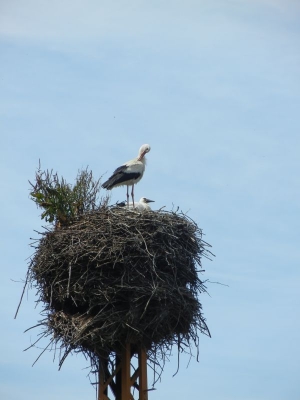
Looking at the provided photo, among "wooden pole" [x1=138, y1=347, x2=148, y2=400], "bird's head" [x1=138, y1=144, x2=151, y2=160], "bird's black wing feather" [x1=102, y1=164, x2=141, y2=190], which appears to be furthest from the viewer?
"bird's head" [x1=138, y1=144, x2=151, y2=160]

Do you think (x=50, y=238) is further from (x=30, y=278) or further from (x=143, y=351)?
(x=143, y=351)

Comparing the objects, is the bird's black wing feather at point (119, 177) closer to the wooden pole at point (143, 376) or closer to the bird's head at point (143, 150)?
the bird's head at point (143, 150)

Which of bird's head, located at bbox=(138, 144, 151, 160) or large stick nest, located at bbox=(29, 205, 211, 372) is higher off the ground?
bird's head, located at bbox=(138, 144, 151, 160)

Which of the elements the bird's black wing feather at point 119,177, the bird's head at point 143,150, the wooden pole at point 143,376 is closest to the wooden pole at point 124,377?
the wooden pole at point 143,376

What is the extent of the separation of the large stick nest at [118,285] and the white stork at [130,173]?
8.64 ft

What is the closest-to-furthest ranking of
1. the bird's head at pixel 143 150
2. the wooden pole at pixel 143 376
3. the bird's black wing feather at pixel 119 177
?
the wooden pole at pixel 143 376 → the bird's black wing feather at pixel 119 177 → the bird's head at pixel 143 150

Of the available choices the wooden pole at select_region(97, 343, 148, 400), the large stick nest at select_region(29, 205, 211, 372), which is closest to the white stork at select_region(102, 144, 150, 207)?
the large stick nest at select_region(29, 205, 211, 372)

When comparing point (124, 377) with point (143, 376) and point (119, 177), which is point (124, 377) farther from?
point (119, 177)

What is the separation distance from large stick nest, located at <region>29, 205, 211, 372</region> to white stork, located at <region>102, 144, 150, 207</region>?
8.64 feet

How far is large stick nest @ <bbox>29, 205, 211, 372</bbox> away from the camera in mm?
12039

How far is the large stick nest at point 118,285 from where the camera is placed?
12.0 metres

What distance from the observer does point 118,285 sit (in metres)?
12.1

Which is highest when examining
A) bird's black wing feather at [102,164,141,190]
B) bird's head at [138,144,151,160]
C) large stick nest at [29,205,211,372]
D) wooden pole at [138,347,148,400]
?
bird's head at [138,144,151,160]

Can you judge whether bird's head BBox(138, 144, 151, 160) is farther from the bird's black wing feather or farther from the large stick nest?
the large stick nest
